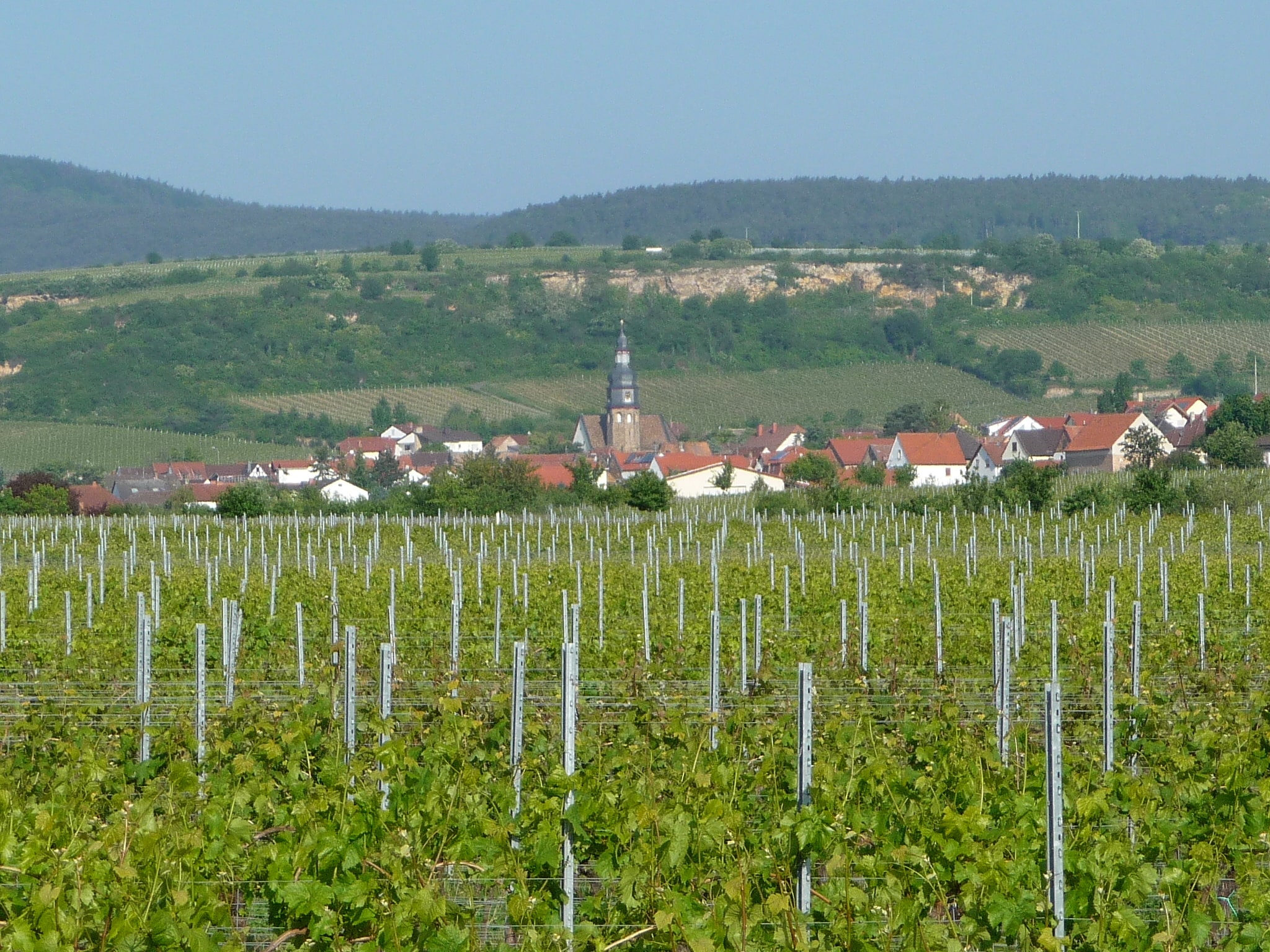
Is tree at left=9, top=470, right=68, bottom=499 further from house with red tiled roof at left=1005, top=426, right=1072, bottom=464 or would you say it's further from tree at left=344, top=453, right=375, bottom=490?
house with red tiled roof at left=1005, top=426, right=1072, bottom=464

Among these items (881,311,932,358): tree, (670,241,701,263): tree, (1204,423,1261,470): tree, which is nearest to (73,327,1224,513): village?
(1204,423,1261,470): tree

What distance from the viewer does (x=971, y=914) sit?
18.9ft

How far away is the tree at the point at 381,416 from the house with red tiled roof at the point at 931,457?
159 feet

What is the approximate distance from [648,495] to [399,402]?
94.2m

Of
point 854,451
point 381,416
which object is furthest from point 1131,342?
point 381,416

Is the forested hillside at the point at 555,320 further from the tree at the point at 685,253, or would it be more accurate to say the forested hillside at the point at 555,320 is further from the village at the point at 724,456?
the village at the point at 724,456

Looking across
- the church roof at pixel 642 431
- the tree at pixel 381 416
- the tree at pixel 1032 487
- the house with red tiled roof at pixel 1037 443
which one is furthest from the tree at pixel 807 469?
the tree at pixel 381 416

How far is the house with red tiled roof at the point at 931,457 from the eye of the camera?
90.6m

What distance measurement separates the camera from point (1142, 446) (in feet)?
236

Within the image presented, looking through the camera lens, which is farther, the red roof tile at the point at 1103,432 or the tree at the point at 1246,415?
the red roof tile at the point at 1103,432

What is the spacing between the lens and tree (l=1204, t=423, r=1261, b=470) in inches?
2312

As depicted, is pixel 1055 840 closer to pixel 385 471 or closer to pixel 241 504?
pixel 241 504

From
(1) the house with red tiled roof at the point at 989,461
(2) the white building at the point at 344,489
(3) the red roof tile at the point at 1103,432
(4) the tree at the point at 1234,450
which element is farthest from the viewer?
(1) the house with red tiled roof at the point at 989,461

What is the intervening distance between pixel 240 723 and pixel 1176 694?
5.39 metres
